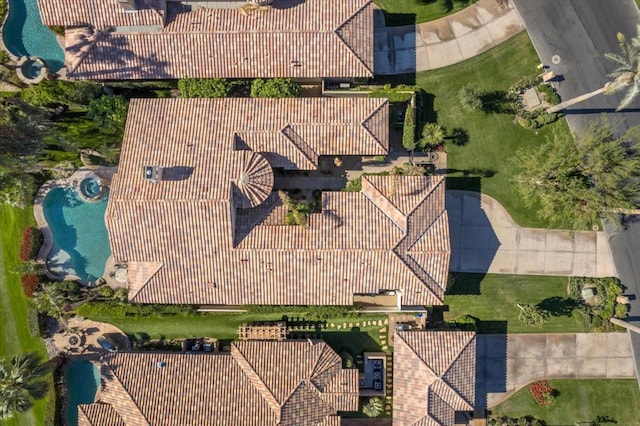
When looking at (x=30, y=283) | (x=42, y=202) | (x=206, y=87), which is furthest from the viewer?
(x=42, y=202)

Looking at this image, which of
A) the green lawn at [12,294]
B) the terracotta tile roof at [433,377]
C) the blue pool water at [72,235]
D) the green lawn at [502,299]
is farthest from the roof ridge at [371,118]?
the green lawn at [12,294]

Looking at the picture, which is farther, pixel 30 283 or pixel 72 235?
pixel 72 235

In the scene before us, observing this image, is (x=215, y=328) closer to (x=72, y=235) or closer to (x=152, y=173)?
(x=152, y=173)

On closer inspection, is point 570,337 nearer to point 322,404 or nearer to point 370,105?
point 322,404

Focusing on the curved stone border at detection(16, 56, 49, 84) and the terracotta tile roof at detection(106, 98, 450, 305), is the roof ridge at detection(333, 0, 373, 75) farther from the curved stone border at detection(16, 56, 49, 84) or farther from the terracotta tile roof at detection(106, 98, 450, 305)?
the curved stone border at detection(16, 56, 49, 84)

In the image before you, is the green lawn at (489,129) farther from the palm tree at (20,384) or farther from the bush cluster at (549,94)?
the palm tree at (20,384)

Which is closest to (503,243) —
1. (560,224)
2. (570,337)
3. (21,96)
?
(560,224)

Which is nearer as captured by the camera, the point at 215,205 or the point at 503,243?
the point at 215,205

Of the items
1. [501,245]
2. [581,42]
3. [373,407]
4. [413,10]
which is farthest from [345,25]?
[373,407]
